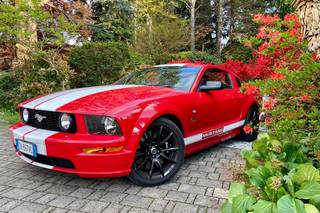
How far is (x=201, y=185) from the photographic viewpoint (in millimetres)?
3250

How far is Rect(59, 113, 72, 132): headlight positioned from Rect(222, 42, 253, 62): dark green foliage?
40.5 feet

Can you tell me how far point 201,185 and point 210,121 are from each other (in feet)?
3.54

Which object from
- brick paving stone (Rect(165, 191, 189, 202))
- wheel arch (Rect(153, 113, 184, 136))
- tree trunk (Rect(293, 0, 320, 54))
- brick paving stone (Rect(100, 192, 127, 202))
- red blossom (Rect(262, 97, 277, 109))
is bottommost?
brick paving stone (Rect(165, 191, 189, 202))

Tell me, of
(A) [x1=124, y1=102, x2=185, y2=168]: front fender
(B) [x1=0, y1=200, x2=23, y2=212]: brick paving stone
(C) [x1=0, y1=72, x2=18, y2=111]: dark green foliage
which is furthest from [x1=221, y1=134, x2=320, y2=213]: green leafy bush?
(C) [x1=0, y1=72, x2=18, y2=111]: dark green foliage

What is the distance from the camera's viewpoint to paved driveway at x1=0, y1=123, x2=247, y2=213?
108 inches

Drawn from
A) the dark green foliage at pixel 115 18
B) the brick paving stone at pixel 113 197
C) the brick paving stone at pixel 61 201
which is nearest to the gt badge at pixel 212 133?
the brick paving stone at pixel 113 197

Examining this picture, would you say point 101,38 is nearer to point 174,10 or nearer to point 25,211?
point 174,10

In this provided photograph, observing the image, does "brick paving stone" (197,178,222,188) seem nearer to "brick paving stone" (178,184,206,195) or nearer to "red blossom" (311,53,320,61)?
"brick paving stone" (178,184,206,195)

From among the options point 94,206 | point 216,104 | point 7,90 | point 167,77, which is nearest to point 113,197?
point 94,206

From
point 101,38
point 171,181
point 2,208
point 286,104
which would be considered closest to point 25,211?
point 2,208

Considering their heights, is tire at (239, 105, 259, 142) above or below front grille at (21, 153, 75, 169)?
below

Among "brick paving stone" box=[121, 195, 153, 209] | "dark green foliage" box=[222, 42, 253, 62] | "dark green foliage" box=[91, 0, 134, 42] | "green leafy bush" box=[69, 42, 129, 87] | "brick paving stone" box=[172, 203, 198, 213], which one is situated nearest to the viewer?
"brick paving stone" box=[172, 203, 198, 213]

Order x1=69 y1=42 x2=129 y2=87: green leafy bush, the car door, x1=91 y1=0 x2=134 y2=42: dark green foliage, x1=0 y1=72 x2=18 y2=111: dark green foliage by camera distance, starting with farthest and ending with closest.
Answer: x1=91 y1=0 x2=134 y2=42: dark green foliage
x1=0 y1=72 x2=18 y2=111: dark green foliage
x1=69 y1=42 x2=129 y2=87: green leafy bush
the car door

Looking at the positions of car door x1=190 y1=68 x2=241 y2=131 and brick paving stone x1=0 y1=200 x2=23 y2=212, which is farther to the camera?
car door x1=190 y1=68 x2=241 y2=131
